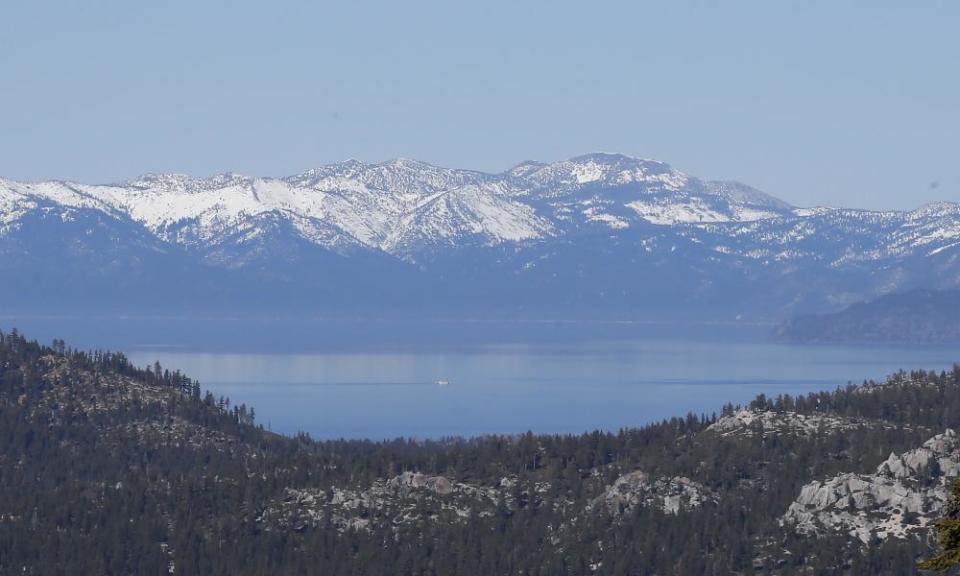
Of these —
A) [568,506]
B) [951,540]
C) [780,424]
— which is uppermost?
[780,424]

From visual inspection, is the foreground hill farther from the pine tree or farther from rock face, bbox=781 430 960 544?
the pine tree

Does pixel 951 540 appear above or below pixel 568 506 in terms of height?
above

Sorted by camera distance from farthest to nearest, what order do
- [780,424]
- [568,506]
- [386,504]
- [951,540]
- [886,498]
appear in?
1. [780,424]
2. [386,504]
3. [568,506]
4. [886,498]
5. [951,540]

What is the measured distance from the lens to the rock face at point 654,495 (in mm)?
161000

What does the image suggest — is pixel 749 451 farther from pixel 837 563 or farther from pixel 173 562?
pixel 173 562

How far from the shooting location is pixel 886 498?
151375 millimetres

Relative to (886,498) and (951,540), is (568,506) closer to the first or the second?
(886,498)

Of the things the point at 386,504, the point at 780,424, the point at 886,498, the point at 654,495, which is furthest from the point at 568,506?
the point at 886,498

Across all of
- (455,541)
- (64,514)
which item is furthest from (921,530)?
(64,514)

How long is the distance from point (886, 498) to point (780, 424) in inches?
1013

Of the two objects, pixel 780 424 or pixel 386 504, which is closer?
pixel 386 504

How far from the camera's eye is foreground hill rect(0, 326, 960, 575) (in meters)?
150

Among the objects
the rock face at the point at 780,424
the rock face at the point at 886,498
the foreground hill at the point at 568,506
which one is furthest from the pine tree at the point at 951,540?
the rock face at the point at 780,424

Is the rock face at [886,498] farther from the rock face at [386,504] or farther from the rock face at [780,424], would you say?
the rock face at [386,504]
